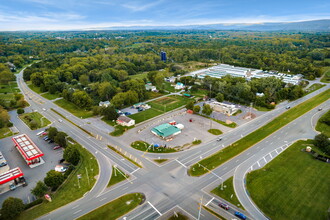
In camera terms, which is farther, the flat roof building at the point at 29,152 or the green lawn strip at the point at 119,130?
the green lawn strip at the point at 119,130

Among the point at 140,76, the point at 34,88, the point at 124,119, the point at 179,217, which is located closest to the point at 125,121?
the point at 124,119

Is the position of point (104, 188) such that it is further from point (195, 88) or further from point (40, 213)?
point (195, 88)

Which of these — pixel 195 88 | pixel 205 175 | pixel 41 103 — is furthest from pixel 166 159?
pixel 41 103

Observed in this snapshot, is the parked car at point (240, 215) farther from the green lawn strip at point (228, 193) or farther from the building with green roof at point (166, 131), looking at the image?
the building with green roof at point (166, 131)

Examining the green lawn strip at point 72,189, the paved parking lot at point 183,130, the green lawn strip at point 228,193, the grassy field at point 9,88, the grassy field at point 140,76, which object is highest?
the grassy field at point 9,88

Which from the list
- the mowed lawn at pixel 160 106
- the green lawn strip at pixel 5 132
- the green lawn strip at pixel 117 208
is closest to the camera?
the green lawn strip at pixel 117 208

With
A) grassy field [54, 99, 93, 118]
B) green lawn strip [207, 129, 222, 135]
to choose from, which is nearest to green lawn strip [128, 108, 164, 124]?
grassy field [54, 99, 93, 118]

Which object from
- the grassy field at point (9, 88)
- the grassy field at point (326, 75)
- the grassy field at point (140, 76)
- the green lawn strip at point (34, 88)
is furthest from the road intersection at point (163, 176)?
the grassy field at point (326, 75)
